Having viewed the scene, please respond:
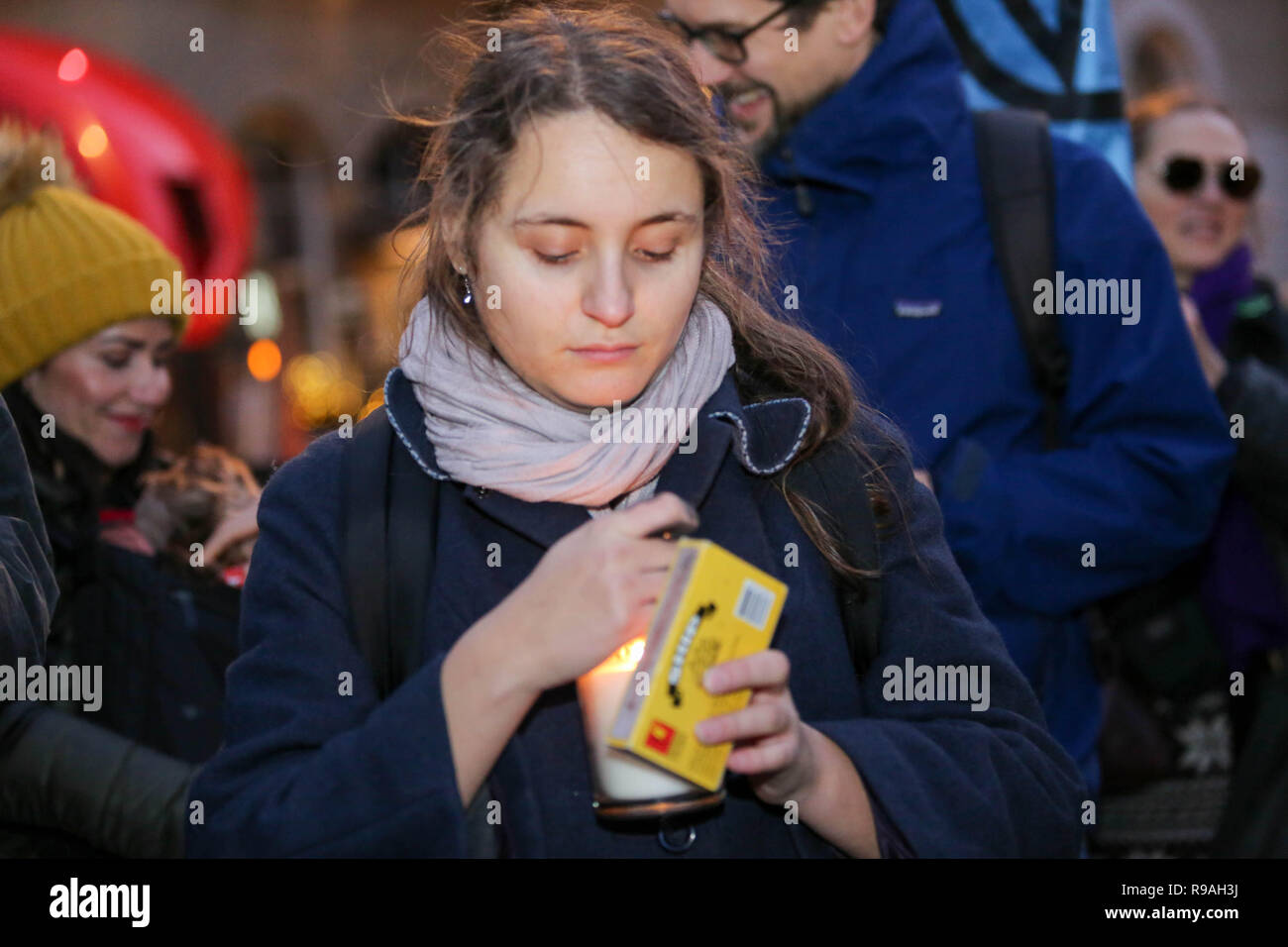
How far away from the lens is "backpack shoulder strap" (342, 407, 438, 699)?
1.76 metres

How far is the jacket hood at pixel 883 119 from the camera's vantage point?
116 inches

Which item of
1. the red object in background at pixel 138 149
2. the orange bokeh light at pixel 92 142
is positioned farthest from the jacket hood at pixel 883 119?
the orange bokeh light at pixel 92 142

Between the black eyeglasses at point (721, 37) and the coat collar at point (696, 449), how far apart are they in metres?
1.20

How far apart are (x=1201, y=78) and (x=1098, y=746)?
9.88 metres

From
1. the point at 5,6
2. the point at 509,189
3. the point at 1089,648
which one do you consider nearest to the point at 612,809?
the point at 509,189

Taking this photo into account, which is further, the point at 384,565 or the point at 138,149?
the point at 138,149

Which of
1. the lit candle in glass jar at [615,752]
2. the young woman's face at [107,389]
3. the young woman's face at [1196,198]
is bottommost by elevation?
the lit candle in glass jar at [615,752]

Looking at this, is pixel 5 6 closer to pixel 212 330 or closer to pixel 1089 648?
pixel 212 330

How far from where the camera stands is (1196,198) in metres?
4.17

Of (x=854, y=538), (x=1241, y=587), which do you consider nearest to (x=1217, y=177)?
(x=1241, y=587)

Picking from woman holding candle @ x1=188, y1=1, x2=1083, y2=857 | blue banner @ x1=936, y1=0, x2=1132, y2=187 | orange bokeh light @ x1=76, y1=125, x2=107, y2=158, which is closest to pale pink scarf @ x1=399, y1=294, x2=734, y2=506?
woman holding candle @ x1=188, y1=1, x2=1083, y2=857

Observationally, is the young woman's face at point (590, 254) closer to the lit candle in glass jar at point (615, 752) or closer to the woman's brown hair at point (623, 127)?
the woman's brown hair at point (623, 127)

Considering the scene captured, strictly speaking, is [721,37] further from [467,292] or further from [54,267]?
[54,267]

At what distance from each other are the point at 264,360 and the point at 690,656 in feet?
38.2
